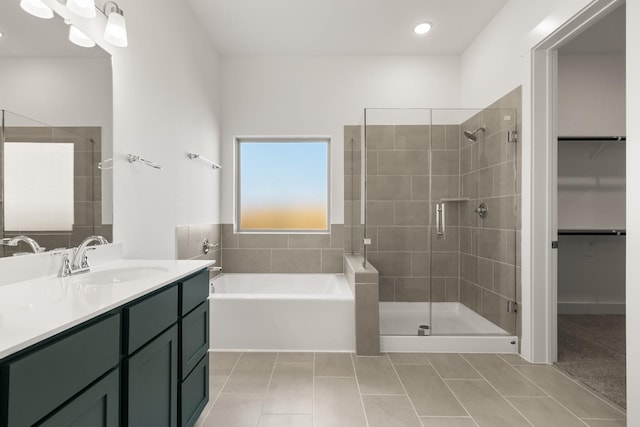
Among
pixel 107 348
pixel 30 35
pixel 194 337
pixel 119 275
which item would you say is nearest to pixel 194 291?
pixel 194 337

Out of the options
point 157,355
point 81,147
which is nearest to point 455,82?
point 81,147

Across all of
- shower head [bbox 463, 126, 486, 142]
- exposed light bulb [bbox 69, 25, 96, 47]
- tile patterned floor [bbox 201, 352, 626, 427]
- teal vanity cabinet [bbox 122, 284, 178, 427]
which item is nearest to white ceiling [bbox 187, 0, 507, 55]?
shower head [bbox 463, 126, 486, 142]

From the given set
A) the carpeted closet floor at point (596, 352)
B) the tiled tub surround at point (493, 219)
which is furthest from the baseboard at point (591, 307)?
the tiled tub surround at point (493, 219)

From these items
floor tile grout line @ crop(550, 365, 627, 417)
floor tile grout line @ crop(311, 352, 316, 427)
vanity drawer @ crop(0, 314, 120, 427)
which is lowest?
floor tile grout line @ crop(311, 352, 316, 427)

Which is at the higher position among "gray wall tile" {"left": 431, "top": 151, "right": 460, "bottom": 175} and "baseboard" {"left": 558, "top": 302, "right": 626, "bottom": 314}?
"gray wall tile" {"left": 431, "top": 151, "right": 460, "bottom": 175}

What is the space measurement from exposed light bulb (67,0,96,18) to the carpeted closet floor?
3.31 metres

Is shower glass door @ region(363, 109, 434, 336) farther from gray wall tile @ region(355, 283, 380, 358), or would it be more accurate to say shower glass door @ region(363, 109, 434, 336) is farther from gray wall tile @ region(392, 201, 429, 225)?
gray wall tile @ region(355, 283, 380, 358)

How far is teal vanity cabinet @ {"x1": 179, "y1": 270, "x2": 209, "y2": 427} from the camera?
4.95 feet

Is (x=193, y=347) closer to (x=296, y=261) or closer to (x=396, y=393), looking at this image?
(x=396, y=393)

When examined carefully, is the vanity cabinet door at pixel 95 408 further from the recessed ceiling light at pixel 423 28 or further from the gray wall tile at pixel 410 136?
the recessed ceiling light at pixel 423 28

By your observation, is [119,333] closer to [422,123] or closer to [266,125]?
[422,123]

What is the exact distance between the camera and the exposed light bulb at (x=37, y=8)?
1.37 meters

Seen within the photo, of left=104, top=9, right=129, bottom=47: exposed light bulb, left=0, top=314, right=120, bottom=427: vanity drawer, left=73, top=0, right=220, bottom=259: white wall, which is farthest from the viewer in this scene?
left=73, top=0, right=220, bottom=259: white wall

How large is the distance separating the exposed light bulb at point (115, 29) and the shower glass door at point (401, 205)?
79.7 inches
